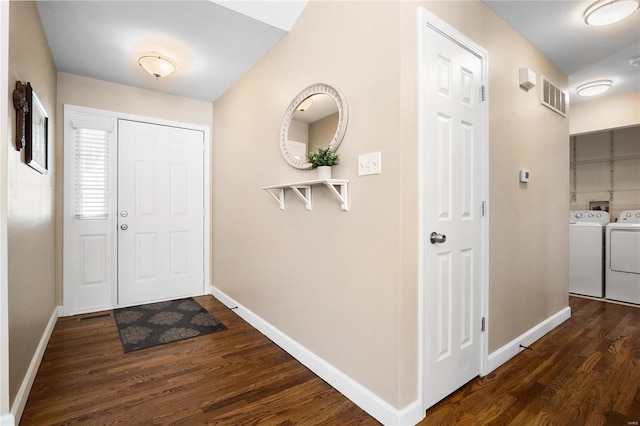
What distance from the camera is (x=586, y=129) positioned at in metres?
3.86

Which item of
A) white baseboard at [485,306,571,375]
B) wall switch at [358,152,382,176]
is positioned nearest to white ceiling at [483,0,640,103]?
wall switch at [358,152,382,176]

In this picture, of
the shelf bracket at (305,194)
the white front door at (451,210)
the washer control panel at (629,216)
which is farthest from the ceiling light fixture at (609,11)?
the washer control panel at (629,216)

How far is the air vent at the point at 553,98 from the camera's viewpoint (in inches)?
102

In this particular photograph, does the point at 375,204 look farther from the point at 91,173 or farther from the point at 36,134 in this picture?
the point at 91,173

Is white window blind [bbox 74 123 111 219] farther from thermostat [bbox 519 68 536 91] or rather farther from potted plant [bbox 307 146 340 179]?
thermostat [bbox 519 68 536 91]

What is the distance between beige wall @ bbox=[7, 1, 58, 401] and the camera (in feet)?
5.01

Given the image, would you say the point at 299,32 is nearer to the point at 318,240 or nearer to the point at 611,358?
the point at 318,240

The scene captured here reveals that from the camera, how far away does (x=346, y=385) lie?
1.78 meters

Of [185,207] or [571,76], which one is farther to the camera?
[185,207]

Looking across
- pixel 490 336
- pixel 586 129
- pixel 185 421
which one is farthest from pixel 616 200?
pixel 185 421

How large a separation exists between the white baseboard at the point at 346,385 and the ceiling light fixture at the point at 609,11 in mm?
2730

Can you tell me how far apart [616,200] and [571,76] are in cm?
220

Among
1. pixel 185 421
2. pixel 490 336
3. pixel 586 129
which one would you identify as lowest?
pixel 185 421

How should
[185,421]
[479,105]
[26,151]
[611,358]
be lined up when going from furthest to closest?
[611,358] < [479,105] < [26,151] < [185,421]
